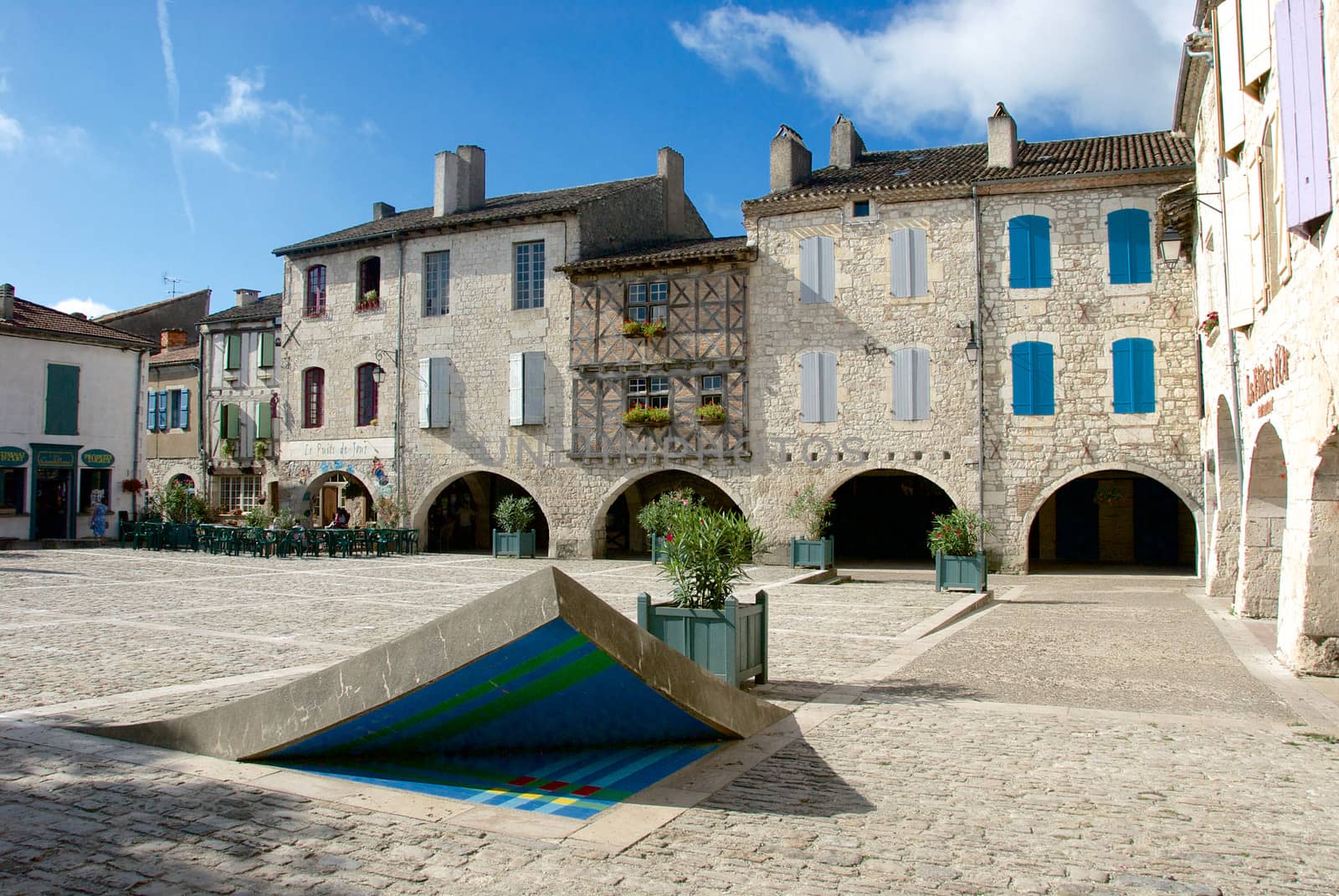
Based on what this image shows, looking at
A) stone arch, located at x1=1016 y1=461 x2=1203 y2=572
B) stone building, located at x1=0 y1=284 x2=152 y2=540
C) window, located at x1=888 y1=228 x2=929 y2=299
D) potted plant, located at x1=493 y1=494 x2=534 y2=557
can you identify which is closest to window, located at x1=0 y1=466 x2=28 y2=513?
stone building, located at x1=0 y1=284 x2=152 y2=540

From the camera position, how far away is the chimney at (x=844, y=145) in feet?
73.6

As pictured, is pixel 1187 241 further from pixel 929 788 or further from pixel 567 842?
pixel 567 842

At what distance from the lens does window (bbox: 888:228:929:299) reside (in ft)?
64.3

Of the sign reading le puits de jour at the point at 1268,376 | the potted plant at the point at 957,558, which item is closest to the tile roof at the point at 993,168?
the potted plant at the point at 957,558

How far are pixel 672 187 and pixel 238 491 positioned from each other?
48.8 feet

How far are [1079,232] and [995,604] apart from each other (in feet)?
28.1

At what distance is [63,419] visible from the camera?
25.2 meters

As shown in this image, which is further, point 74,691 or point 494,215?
point 494,215

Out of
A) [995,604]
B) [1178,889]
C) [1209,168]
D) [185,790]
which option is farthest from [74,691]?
[1209,168]

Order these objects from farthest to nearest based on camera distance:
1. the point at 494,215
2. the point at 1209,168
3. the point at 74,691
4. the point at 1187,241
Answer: the point at 494,215
the point at 1187,241
the point at 1209,168
the point at 74,691

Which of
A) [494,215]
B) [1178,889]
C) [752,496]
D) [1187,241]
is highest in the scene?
[494,215]

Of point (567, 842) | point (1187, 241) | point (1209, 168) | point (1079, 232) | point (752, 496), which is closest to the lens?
point (567, 842)

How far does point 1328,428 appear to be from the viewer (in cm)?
693

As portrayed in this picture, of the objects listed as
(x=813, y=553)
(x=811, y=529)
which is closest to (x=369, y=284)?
(x=811, y=529)
